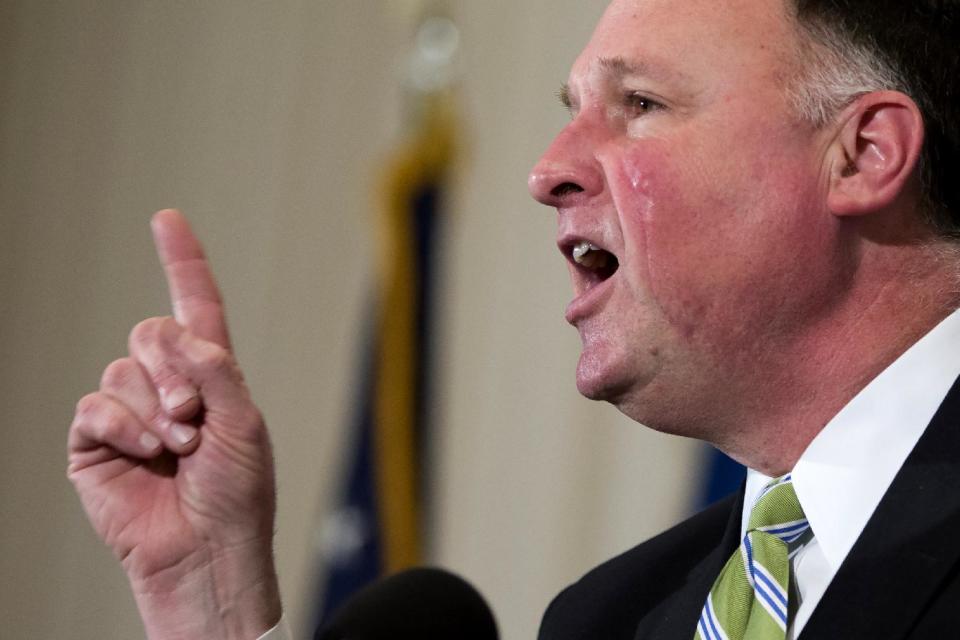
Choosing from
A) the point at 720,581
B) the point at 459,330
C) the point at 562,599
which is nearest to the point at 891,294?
the point at 720,581

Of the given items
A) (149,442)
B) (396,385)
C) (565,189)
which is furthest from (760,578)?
(396,385)

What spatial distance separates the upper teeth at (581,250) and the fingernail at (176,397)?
1.62 ft

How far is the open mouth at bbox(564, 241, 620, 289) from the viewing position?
1.68 m

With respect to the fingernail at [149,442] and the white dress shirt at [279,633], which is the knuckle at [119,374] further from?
the white dress shirt at [279,633]

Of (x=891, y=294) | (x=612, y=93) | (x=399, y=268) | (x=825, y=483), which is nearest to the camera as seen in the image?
(x=825, y=483)

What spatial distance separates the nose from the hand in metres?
0.43

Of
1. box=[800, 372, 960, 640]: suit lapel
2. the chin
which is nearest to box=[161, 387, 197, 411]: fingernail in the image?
the chin

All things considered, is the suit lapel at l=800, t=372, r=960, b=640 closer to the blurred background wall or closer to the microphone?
the microphone

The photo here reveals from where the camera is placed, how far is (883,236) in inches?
62.4

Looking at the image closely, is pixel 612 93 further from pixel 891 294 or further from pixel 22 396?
pixel 22 396

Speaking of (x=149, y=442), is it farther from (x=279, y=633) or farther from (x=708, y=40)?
(x=708, y=40)

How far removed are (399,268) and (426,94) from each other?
0.56 m

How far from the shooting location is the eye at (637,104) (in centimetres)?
164

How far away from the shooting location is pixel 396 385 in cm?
389
